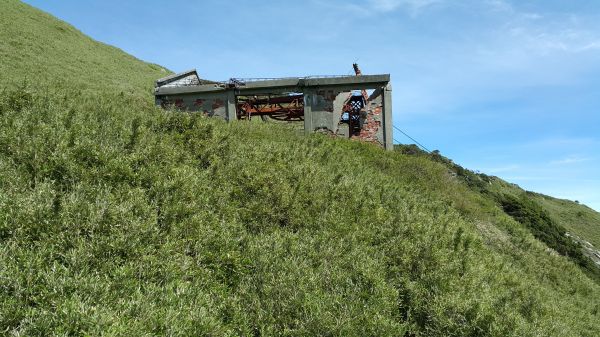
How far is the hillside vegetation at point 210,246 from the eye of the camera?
495 centimetres

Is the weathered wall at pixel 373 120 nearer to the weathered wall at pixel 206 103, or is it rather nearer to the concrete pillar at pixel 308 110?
the concrete pillar at pixel 308 110

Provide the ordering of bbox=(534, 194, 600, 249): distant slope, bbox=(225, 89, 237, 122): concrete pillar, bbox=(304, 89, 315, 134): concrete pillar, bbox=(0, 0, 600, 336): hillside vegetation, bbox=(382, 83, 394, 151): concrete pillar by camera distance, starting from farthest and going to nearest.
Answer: bbox=(534, 194, 600, 249): distant slope < bbox=(225, 89, 237, 122): concrete pillar < bbox=(304, 89, 315, 134): concrete pillar < bbox=(382, 83, 394, 151): concrete pillar < bbox=(0, 0, 600, 336): hillside vegetation

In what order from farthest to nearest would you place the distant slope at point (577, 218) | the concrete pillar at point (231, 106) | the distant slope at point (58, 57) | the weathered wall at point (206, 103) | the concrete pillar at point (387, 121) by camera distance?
the distant slope at point (577, 218) < the distant slope at point (58, 57) < the weathered wall at point (206, 103) < the concrete pillar at point (231, 106) < the concrete pillar at point (387, 121)

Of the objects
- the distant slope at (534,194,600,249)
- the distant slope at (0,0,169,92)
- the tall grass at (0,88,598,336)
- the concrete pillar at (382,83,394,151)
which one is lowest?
the distant slope at (534,194,600,249)

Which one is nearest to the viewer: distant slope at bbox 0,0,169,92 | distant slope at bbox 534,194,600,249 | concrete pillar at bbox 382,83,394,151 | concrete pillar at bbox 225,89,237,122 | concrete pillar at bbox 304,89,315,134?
concrete pillar at bbox 382,83,394,151

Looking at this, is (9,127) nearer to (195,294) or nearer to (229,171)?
(229,171)

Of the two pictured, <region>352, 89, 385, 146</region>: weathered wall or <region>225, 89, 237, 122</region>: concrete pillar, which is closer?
<region>352, 89, 385, 146</region>: weathered wall

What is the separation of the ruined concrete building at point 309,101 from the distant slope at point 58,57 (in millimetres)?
8160

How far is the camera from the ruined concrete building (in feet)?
77.9

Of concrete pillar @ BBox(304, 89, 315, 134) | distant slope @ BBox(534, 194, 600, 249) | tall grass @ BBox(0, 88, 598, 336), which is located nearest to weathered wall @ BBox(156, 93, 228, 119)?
concrete pillar @ BBox(304, 89, 315, 134)

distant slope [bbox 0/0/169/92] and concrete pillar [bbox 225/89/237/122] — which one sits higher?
distant slope [bbox 0/0/169/92]

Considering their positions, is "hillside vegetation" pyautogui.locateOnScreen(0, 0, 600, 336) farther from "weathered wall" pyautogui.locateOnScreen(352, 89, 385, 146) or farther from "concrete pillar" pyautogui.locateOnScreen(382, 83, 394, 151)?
"weathered wall" pyautogui.locateOnScreen(352, 89, 385, 146)

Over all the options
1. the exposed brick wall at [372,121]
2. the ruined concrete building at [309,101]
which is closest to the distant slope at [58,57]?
the ruined concrete building at [309,101]

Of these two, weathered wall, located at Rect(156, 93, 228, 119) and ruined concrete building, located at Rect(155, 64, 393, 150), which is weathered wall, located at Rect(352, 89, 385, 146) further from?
weathered wall, located at Rect(156, 93, 228, 119)
